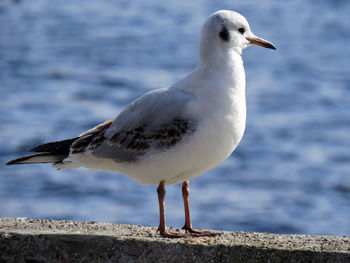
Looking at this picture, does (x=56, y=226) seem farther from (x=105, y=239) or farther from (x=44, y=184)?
(x=44, y=184)

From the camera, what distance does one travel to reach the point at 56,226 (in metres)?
5.58

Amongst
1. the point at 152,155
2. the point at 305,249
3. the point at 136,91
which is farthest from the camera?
the point at 136,91

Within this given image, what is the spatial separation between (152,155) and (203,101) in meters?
0.54

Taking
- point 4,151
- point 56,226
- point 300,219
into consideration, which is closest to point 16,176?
point 4,151

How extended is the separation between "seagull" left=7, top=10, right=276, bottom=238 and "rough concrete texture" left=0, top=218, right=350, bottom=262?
28 centimetres

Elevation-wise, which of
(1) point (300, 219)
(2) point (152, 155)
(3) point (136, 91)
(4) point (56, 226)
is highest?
(3) point (136, 91)

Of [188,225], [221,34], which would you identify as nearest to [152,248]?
[188,225]

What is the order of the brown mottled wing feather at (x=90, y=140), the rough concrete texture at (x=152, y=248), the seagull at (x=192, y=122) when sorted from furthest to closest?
the brown mottled wing feather at (x=90, y=140)
the seagull at (x=192, y=122)
the rough concrete texture at (x=152, y=248)

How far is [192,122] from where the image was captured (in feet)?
16.6

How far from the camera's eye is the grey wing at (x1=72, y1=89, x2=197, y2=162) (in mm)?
5141

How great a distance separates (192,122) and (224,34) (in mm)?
667

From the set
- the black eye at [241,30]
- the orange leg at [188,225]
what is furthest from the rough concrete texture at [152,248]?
the black eye at [241,30]

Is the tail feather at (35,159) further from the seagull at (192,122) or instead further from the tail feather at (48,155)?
the seagull at (192,122)

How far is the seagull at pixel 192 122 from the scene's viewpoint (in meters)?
5.05
